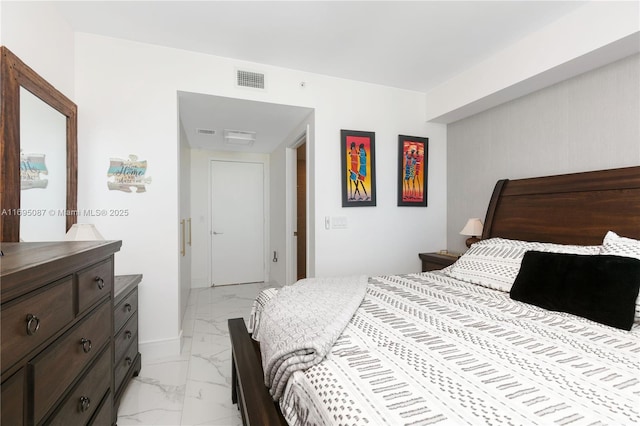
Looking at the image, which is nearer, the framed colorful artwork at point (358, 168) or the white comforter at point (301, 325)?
the white comforter at point (301, 325)

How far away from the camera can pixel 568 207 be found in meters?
2.12

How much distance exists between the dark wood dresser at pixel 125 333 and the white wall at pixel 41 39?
4.54 ft

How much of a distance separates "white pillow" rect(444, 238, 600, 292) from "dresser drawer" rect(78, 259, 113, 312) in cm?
209

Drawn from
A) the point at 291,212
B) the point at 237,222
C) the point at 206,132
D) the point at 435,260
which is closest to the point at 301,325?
the point at 435,260

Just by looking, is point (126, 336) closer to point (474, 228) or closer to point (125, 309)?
point (125, 309)

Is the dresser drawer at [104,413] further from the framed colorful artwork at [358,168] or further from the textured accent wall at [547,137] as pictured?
the textured accent wall at [547,137]

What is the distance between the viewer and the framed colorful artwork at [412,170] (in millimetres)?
3123

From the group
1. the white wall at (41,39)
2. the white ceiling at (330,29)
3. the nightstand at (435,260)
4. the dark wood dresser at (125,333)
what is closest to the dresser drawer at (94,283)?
the dark wood dresser at (125,333)

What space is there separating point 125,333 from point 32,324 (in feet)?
4.69

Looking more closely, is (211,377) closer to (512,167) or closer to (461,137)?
(512,167)

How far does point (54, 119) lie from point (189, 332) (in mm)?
2105

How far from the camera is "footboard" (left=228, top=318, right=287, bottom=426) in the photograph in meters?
1.01

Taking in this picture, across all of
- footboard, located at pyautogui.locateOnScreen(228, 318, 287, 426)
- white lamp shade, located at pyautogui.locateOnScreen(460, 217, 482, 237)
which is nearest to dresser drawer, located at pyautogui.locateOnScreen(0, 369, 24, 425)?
footboard, located at pyautogui.locateOnScreen(228, 318, 287, 426)

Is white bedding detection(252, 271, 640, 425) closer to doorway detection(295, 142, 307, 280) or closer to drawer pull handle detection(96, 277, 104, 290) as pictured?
drawer pull handle detection(96, 277, 104, 290)
